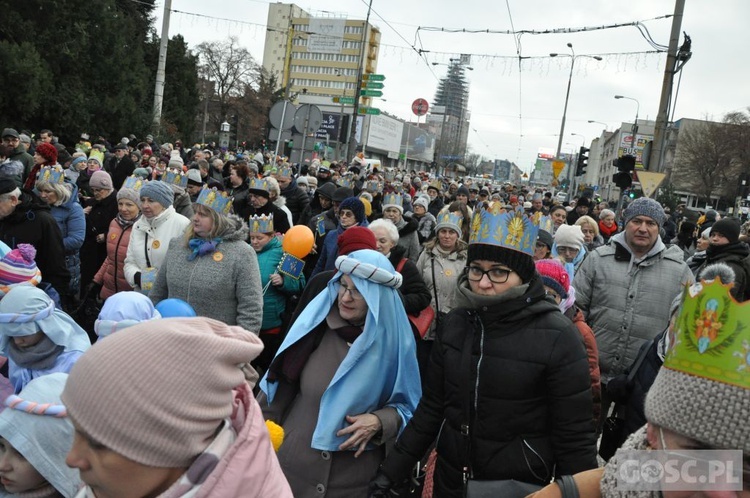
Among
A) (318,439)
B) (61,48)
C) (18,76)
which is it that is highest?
(61,48)

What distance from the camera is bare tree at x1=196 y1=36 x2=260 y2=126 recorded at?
6069 cm

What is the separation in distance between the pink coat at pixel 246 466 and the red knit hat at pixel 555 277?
9.33ft

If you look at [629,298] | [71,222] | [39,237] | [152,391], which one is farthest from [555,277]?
[71,222]

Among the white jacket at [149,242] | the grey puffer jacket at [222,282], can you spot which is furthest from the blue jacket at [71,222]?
the grey puffer jacket at [222,282]

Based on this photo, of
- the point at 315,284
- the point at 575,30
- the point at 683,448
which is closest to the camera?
the point at 683,448

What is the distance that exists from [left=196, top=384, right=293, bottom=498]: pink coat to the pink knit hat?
0.08 meters

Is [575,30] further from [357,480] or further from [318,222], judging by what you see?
[357,480]

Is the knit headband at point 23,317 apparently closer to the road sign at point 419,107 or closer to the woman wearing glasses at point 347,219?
the woman wearing glasses at point 347,219

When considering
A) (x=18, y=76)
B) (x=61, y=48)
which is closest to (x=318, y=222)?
(x=18, y=76)

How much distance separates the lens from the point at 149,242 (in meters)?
5.64

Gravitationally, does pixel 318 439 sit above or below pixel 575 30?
below

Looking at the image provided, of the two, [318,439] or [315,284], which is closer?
[318,439]

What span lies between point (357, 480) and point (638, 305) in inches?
105

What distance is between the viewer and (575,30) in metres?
14.6
